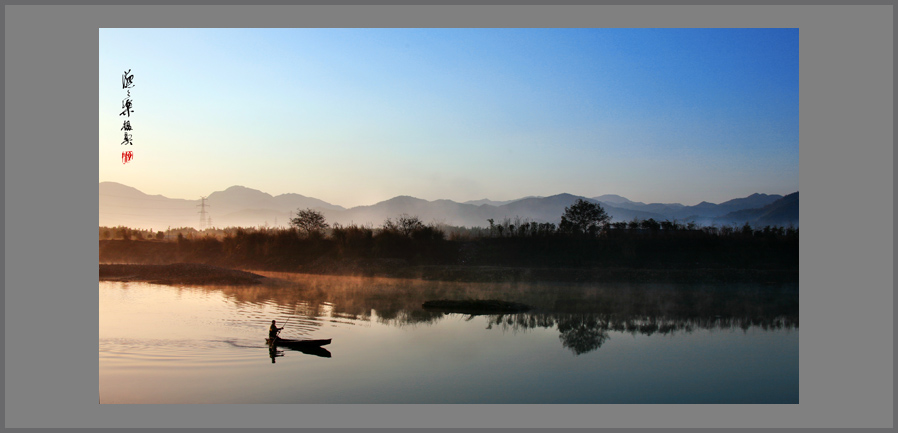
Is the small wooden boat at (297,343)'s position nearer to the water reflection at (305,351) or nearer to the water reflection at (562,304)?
the water reflection at (305,351)

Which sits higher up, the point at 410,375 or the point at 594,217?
the point at 594,217

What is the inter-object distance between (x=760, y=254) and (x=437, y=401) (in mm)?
19090

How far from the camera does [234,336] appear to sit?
1095 cm

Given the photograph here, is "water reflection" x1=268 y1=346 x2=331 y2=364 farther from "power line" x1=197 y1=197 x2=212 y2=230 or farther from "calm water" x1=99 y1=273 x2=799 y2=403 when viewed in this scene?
"power line" x1=197 y1=197 x2=212 y2=230

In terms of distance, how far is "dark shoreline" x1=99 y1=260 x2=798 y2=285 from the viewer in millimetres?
20578

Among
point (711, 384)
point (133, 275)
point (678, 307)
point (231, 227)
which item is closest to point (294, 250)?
point (231, 227)

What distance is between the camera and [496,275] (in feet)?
71.8

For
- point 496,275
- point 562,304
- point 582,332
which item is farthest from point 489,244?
point 582,332

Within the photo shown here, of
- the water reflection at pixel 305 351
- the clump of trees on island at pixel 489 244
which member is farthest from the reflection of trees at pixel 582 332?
the clump of trees on island at pixel 489 244

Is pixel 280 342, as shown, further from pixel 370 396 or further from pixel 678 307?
pixel 678 307

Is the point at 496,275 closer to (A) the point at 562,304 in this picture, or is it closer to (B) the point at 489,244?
(B) the point at 489,244

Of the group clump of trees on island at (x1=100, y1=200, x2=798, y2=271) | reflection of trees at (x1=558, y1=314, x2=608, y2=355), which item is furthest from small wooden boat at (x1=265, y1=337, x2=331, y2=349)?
clump of trees on island at (x1=100, y1=200, x2=798, y2=271)

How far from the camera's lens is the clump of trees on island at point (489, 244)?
22547mm

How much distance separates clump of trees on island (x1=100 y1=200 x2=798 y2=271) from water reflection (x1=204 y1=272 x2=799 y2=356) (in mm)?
2571
